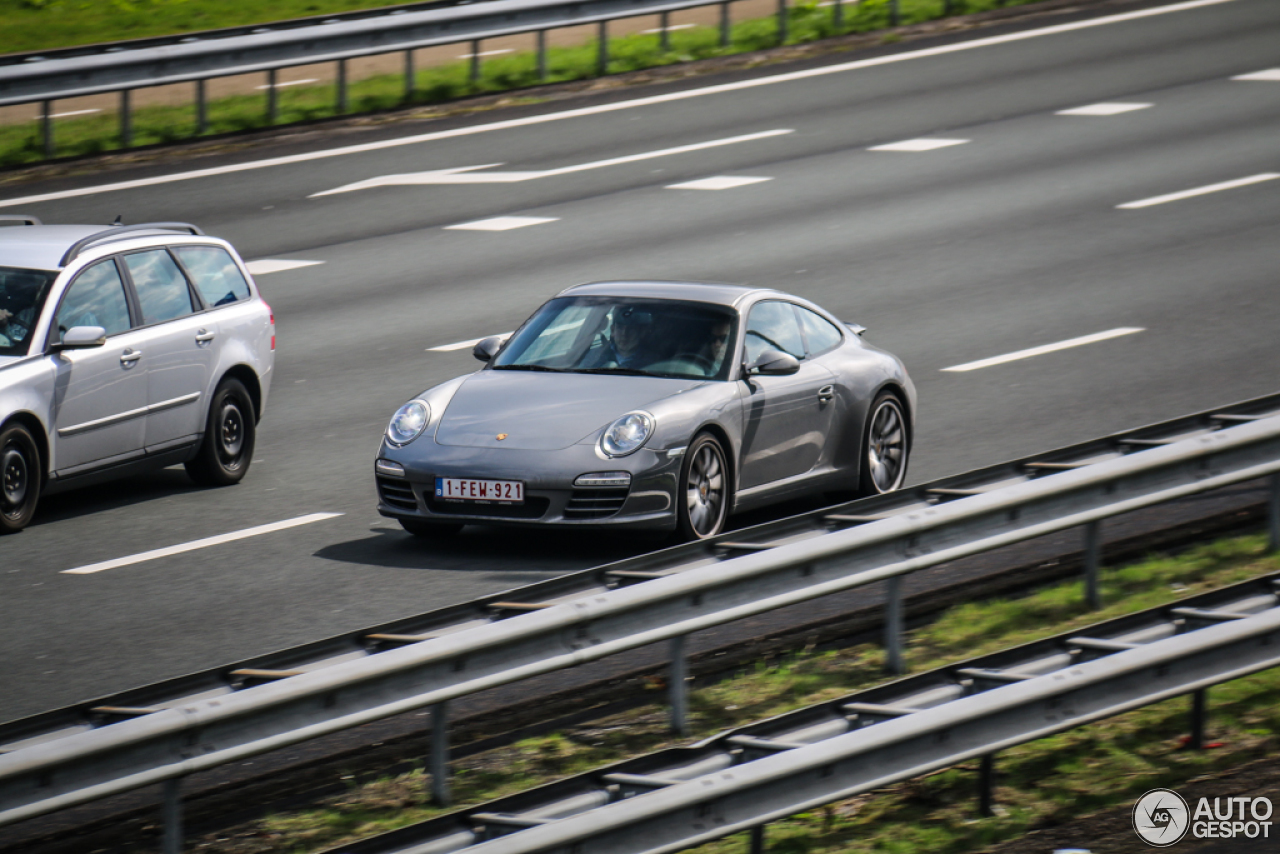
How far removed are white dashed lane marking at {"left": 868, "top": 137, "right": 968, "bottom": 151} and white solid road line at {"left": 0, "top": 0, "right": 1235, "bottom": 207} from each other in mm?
3179

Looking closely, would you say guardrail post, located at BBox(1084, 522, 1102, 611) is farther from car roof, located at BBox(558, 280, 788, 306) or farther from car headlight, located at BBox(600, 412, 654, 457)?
car roof, located at BBox(558, 280, 788, 306)

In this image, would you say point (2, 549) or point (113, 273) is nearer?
point (2, 549)

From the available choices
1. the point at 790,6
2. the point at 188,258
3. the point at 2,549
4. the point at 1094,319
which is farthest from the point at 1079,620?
the point at 790,6

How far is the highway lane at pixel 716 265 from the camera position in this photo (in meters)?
10.2

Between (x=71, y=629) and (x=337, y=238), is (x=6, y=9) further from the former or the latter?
(x=71, y=629)

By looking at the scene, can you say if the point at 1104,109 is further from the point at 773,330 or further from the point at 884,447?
the point at 773,330

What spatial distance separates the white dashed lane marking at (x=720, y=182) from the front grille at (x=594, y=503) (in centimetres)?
1133

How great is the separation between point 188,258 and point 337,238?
6.50 meters

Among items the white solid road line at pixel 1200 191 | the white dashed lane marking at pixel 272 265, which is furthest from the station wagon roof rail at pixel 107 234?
the white solid road line at pixel 1200 191

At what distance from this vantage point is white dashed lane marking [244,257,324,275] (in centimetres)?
Result: 1842

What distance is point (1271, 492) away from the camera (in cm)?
986

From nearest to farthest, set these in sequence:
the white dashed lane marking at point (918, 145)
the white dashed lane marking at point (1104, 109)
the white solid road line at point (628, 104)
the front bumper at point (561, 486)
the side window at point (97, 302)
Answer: the front bumper at point (561, 486), the side window at point (97, 302), the white solid road line at point (628, 104), the white dashed lane marking at point (918, 145), the white dashed lane marking at point (1104, 109)

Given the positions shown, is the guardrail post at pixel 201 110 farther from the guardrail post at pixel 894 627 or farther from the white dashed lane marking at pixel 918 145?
the guardrail post at pixel 894 627

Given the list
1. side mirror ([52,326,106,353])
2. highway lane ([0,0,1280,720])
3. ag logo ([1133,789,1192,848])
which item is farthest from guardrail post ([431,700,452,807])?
side mirror ([52,326,106,353])
